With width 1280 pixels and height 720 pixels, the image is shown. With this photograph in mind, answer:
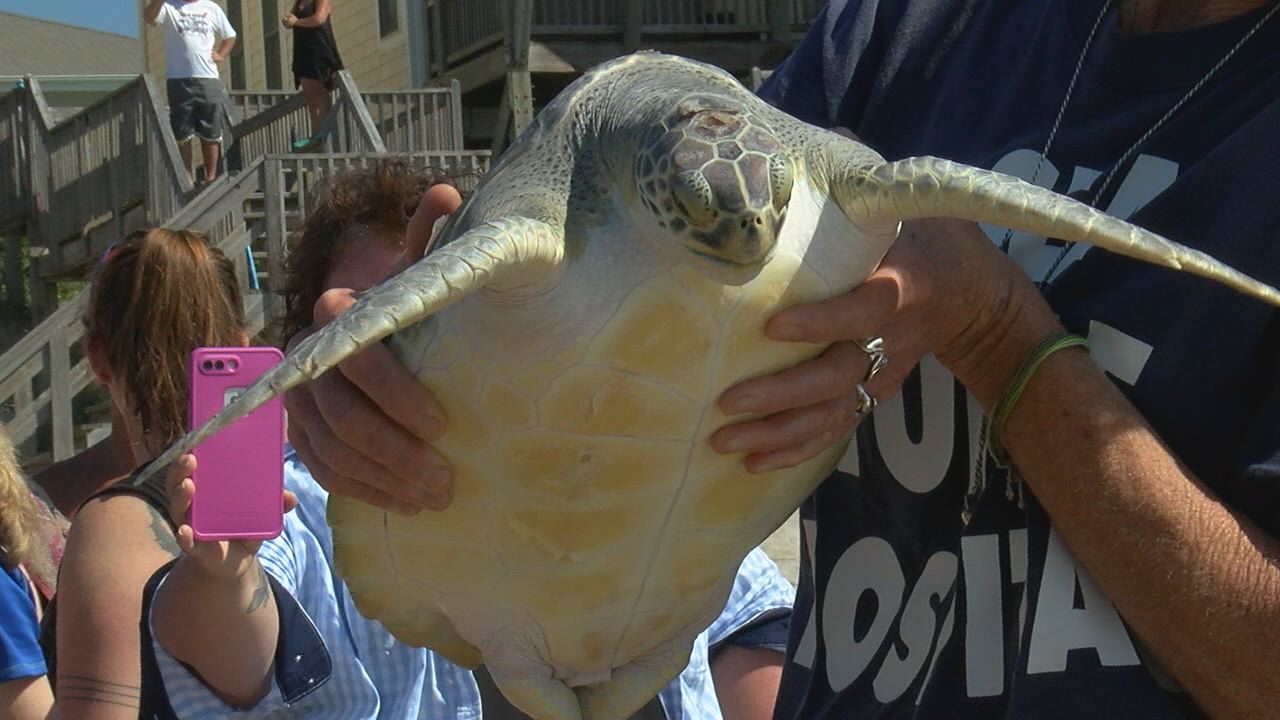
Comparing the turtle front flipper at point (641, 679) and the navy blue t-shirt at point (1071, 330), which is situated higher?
the navy blue t-shirt at point (1071, 330)

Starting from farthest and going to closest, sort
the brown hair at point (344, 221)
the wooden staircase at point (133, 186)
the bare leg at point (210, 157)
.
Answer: the bare leg at point (210, 157) → the wooden staircase at point (133, 186) → the brown hair at point (344, 221)

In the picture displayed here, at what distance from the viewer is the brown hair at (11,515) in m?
2.55

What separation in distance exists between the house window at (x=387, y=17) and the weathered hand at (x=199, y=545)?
10738 millimetres

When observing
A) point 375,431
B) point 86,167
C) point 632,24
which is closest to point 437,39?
point 632,24

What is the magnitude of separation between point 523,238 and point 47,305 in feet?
35.7

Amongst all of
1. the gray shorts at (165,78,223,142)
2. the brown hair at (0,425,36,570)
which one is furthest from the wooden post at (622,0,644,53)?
the brown hair at (0,425,36,570)

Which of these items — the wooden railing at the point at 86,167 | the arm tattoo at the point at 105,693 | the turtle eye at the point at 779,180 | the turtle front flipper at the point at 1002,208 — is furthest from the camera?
the wooden railing at the point at 86,167

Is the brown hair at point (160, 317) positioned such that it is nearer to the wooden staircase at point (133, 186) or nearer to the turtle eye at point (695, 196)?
the turtle eye at point (695, 196)

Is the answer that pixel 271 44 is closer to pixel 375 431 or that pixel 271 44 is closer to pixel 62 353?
pixel 62 353

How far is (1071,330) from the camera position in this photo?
48.3 inches

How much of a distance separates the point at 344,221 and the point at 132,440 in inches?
25.2

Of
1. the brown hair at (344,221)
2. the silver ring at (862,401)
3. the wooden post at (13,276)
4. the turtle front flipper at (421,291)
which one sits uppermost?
the turtle front flipper at (421,291)

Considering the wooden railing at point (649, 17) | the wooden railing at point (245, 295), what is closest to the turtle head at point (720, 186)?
the wooden railing at point (245, 295)

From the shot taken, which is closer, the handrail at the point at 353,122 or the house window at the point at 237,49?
the handrail at the point at 353,122
